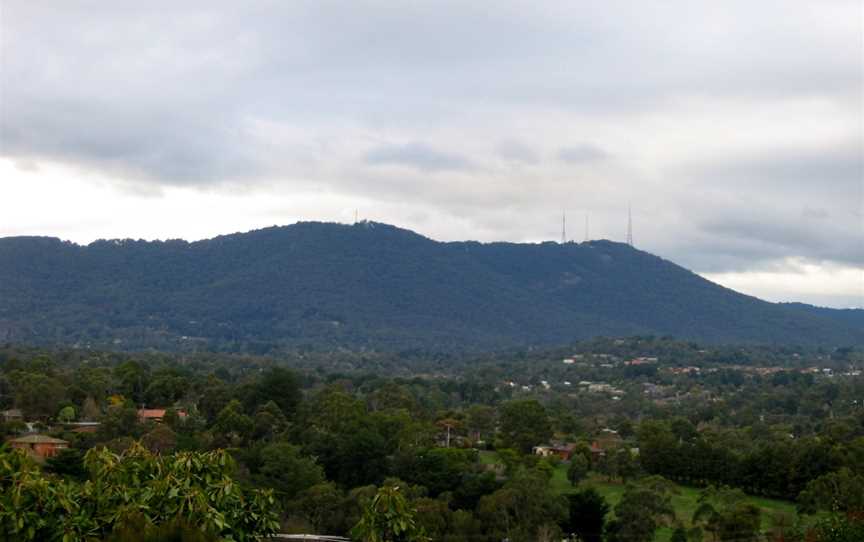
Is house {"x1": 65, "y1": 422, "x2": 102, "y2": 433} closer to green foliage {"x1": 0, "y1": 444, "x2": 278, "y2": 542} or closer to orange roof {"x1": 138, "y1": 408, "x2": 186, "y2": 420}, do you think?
orange roof {"x1": 138, "y1": 408, "x2": 186, "y2": 420}

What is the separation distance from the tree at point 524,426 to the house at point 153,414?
1456 centimetres

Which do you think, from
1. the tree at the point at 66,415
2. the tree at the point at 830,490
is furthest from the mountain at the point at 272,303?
the tree at the point at 830,490

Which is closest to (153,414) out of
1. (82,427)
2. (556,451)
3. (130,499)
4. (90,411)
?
(90,411)

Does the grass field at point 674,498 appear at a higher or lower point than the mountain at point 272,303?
lower

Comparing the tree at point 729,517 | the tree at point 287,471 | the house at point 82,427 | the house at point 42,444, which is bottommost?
the tree at point 729,517

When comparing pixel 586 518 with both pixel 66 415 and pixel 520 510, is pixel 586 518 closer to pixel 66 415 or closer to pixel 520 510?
pixel 520 510

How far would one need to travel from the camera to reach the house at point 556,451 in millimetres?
50456

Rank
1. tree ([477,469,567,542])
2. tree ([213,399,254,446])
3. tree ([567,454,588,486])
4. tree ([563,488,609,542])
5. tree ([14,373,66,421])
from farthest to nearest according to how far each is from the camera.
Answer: tree ([14,373,66,421])
tree ([213,399,254,446])
tree ([567,454,588,486])
tree ([563,488,609,542])
tree ([477,469,567,542])

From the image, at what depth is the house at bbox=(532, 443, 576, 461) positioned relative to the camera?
166 ft

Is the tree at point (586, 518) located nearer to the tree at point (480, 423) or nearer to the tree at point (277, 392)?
the tree at point (277, 392)

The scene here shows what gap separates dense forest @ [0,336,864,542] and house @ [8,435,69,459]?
1.42 ft

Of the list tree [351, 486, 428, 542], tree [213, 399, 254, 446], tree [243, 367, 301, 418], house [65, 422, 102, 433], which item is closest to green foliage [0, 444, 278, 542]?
tree [351, 486, 428, 542]

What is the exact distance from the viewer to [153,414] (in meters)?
50.8

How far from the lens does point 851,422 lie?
58.6 m
